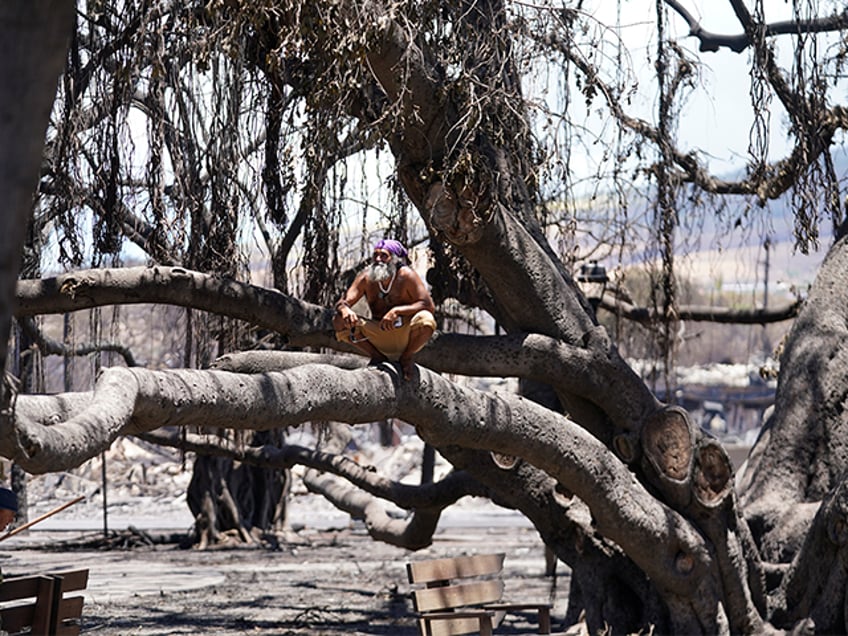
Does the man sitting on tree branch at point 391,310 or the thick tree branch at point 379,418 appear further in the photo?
the man sitting on tree branch at point 391,310

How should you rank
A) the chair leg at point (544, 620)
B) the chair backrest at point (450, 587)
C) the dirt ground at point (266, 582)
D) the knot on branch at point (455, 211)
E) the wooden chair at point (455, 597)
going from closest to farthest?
1. the knot on branch at point (455, 211)
2. the wooden chair at point (455, 597)
3. the chair backrest at point (450, 587)
4. the chair leg at point (544, 620)
5. the dirt ground at point (266, 582)

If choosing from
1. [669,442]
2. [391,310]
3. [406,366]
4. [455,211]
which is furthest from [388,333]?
[669,442]

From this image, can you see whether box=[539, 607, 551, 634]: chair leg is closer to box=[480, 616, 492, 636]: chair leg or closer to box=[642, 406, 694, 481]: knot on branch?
box=[480, 616, 492, 636]: chair leg

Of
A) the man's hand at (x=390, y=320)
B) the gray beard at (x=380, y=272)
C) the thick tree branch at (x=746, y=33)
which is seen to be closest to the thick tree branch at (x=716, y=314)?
the thick tree branch at (x=746, y=33)

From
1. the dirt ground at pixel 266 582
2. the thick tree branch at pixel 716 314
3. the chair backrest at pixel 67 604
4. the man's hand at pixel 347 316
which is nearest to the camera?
the man's hand at pixel 347 316

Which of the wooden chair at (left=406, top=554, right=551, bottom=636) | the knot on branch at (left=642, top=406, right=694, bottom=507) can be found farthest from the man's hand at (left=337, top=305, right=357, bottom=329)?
the knot on branch at (left=642, top=406, right=694, bottom=507)

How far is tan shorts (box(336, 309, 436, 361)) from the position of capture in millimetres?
6012

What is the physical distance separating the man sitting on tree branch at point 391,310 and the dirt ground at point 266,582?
152 inches

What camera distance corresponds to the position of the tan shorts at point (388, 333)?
19.7 ft

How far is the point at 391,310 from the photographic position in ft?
19.7

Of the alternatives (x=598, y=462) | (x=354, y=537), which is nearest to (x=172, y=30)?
(x=598, y=462)

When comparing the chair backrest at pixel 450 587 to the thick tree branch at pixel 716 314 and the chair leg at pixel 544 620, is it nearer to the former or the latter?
the chair leg at pixel 544 620

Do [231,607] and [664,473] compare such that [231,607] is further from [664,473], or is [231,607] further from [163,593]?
[664,473]

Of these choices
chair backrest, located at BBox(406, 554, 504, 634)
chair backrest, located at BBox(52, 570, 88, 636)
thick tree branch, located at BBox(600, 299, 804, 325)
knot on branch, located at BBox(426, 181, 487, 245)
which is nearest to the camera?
chair backrest, located at BBox(52, 570, 88, 636)
